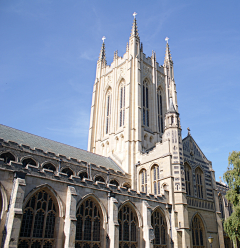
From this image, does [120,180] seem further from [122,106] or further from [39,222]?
[122,106]

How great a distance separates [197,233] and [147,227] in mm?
8666

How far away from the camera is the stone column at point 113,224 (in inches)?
847

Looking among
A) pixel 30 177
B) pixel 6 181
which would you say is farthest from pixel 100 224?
pixel 6 181

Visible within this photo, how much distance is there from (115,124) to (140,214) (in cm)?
2021

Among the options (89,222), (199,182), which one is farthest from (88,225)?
(199,182)

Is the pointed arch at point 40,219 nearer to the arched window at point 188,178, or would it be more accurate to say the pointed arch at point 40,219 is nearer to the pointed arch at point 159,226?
the pointed arch at point 159,226

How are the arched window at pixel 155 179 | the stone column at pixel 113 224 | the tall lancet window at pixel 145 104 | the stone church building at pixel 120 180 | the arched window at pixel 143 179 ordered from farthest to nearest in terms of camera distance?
the tall lancet window at pixel 145 104
the arched window at pixel 143 179
the arched window at pixel 155 179
the stone column at pixel 113 224
the stone church building at pixel 120 180

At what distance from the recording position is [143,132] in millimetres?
40125

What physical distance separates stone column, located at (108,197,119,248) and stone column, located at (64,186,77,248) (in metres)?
3.73

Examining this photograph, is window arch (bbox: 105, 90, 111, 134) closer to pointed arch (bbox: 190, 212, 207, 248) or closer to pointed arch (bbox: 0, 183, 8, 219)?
pointed arch (bbox: 190, 212, 207, 248)

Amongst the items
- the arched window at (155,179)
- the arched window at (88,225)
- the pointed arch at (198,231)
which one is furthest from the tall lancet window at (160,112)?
the arched window at (88,225)

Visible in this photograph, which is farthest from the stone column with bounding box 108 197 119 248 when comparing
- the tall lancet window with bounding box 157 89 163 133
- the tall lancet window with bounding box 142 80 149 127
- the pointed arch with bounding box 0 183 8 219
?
the tall lancet window with bounding box 157 89 163 133

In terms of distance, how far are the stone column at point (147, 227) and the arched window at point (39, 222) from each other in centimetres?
918

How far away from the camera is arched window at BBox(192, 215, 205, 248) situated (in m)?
29.1
